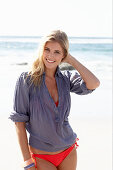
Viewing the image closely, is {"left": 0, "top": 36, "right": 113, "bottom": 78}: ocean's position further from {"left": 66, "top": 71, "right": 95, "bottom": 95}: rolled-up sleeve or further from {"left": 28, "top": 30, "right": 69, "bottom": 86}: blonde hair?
{"left": 28, "top": 30, "right": 69, "bottom": 86}: blonde hair

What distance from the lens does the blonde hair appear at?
92.7 inches

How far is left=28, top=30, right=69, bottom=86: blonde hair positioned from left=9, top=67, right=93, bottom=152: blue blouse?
0.17 ft

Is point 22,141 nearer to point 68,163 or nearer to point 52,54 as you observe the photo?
point 68,163

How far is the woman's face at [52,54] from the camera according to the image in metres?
2.38

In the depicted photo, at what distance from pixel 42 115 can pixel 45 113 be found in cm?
3

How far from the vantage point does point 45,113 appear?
7.77 feet

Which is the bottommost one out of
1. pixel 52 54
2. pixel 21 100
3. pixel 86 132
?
pixel 86 132

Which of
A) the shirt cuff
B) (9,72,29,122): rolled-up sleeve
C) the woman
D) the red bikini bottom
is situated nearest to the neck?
the woman

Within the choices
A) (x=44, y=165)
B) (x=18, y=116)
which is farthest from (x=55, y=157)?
(x=18, y=116)

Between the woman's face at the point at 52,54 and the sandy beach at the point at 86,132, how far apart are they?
121 centimetres

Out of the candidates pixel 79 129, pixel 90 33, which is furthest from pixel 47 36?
pixel 90 33

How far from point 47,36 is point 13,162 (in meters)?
2.53

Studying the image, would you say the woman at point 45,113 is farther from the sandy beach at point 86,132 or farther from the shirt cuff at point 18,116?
A: the sandy beach at point 86,132

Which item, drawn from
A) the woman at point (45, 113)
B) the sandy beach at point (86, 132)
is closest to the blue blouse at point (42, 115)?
the woman at point (45, 113)
